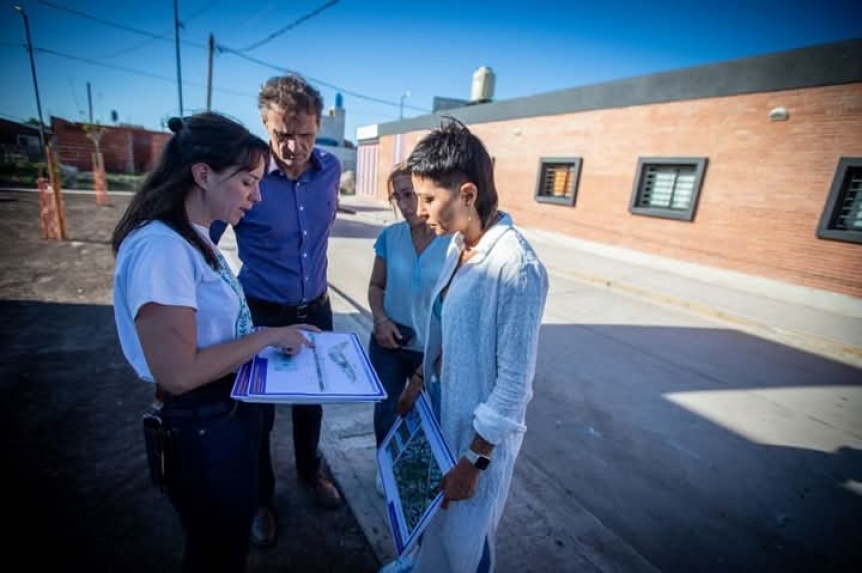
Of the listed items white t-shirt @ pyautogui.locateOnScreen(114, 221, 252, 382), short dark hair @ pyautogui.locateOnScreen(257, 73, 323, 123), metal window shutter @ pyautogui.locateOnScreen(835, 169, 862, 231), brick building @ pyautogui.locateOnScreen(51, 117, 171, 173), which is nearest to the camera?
white t-shirt @ pyautogui.locateOnScreen(114, 221, 252, 382)

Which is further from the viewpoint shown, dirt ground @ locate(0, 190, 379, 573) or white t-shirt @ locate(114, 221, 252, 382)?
dirt ground @ locate(0, 190, 379, 573)

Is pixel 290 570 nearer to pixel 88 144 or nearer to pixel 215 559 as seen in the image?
pixel 215 559

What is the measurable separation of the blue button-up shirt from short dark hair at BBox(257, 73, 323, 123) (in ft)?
0.92

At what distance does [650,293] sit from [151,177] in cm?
848

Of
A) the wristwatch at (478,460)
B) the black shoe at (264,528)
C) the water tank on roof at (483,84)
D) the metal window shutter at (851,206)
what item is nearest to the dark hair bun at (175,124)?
the wristwatch at (478,460)

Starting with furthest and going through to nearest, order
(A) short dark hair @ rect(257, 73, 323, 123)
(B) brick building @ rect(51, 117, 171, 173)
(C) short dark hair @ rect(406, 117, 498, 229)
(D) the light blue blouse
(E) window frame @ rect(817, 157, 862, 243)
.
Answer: (B) brick building @ rect(51, 117, 171, 173)
(E) window frame @ rect(817, 157, 862, 243)
(D) the light blue blouse
(A) short dark hair @ rect(257, 73, 323, 123)
(C) short dark hair @ rect(406, 117, 498, 229)

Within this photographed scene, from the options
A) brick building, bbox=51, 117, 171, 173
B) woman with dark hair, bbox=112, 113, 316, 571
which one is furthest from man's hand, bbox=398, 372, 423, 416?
brick building, bbox=51, 117, 171, 173

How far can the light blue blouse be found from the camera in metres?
2.06

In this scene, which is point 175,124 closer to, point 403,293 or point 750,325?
point 403,293

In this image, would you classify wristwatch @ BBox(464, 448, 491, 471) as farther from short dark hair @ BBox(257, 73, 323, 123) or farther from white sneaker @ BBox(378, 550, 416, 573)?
short dark hair @ BBox(257, 73, 323, 123)

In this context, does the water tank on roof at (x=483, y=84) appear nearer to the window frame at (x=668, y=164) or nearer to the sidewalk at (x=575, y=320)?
the sidewalk at (x=575, y=320)

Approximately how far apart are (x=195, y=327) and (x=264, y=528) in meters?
1.50

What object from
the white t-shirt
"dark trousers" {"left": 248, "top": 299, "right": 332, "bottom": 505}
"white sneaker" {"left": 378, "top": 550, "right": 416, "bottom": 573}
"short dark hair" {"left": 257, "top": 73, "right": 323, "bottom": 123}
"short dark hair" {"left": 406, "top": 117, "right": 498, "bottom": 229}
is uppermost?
"short dark hair" {"left": 257, "top": 73, "right": 323, "bottom": 123}

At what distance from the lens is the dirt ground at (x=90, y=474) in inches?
76.7
